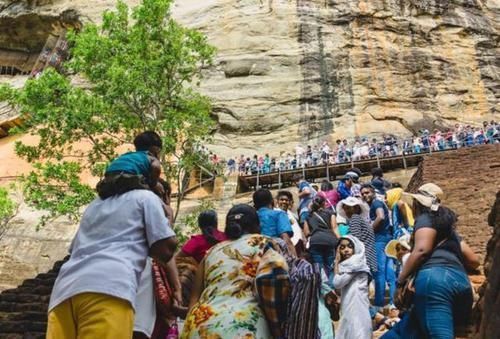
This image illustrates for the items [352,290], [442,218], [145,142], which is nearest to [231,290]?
[145,142]

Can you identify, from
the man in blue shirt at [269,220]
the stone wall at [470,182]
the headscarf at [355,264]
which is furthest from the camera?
the stone wall at [470,182]

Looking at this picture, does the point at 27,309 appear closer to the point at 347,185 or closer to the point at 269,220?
the point at 269,220

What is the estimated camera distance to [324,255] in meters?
7.22

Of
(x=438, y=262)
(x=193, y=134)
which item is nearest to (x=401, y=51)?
(x=193, y=134)

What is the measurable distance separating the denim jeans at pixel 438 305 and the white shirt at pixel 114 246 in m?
1.61

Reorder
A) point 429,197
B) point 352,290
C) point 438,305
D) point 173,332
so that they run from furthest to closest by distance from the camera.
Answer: point 352,290, point 429,197, point 173,332, point 438,305

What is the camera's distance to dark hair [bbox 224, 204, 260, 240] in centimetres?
408

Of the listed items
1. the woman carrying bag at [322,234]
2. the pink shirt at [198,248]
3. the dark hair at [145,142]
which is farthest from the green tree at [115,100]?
the dark hair at [145,142]

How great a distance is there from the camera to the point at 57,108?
47.6ft

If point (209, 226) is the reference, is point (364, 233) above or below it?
below

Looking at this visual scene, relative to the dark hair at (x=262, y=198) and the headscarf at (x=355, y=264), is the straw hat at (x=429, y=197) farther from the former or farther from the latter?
the dark hair at (x=262, y=198)

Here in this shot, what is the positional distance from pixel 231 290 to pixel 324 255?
3717 millimetres

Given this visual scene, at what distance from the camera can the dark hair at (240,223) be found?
161 inches

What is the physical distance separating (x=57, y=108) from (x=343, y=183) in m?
7.28
